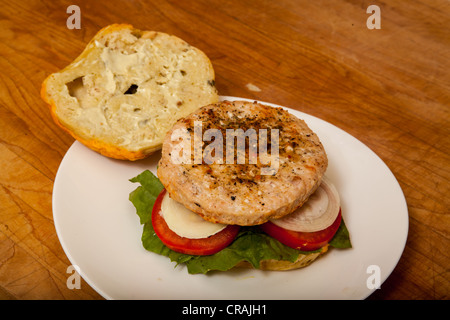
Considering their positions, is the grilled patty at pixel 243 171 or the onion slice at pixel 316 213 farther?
the onion slice at pixel 316 213

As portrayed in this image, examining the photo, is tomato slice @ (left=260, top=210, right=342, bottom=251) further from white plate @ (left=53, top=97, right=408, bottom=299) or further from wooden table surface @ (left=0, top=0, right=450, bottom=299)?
wooden table surface @ (left=0, top=0, right=450, bottom=299)

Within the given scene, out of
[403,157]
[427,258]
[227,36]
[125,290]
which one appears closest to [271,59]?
[227,36]

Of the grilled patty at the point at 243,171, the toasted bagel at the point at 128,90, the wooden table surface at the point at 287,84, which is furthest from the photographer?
the toasted bagel at the point at 128,90

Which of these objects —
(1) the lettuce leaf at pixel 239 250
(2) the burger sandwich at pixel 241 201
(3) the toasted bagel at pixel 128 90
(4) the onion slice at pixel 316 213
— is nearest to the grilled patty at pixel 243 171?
(2) the burger sandwich at pixel 241 201

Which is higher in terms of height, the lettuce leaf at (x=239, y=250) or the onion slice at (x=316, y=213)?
the onion slice at (x=316, y=213)

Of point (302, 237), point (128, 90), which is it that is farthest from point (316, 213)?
point (128, 90)

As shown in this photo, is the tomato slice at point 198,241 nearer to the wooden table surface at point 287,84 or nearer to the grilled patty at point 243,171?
the grilled patty at point 243,171

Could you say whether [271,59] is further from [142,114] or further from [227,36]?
[142,114]
